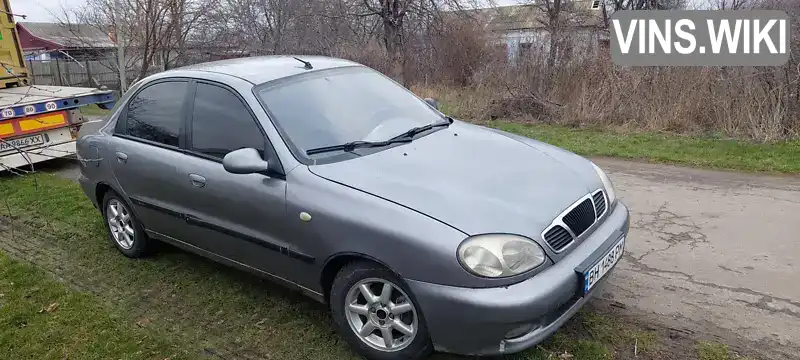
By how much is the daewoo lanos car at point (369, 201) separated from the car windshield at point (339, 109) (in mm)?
12

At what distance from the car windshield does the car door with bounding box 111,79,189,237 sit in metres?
0.89

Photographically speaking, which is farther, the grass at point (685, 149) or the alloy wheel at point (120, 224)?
the grass at point (685, 149)

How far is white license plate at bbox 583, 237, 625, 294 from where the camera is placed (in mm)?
2984

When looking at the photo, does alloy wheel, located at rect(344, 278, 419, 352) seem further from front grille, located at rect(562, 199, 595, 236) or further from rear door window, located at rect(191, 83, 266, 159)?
rear door window, located at rect(191, 83, 266, 159)

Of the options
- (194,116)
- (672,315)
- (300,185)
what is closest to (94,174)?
(194,116)

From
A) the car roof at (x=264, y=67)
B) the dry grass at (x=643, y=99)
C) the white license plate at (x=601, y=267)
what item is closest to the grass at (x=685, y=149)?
the dry grass at (x=643, y=99)

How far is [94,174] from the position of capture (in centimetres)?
498

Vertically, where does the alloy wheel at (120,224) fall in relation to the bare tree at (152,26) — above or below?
below

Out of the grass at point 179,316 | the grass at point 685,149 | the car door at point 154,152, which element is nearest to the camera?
the grass at point 179,316

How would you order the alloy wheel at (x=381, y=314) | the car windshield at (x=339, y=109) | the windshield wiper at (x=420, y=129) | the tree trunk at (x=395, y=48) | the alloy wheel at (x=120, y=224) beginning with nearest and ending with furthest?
the alloy wheel at (x=381, y=314)
the car windshield at (x=339, y=109)
the windshield wiper at (x=420, y=129)
the alloy wheel at (x=120, y=224)
the tree trunk at (x=395, y=48)

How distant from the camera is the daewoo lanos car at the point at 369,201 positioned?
2789mm

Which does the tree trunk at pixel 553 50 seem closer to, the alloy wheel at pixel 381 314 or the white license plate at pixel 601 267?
the white license plate at pixel 601 267

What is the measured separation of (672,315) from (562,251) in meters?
1.13

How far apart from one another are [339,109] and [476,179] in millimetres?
1180
